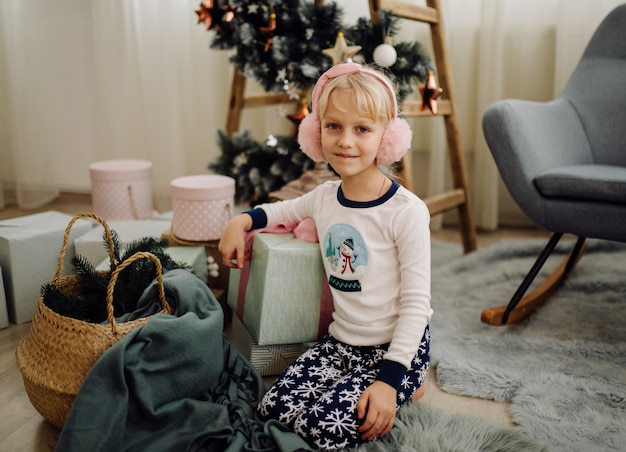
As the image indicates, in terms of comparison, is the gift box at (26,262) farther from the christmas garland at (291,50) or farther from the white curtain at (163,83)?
the white curtain at (163,83)

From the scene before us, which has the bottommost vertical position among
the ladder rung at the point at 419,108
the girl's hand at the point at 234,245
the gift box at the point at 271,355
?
the gift box at the point at 271,355

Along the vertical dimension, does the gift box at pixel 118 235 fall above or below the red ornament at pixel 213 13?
below

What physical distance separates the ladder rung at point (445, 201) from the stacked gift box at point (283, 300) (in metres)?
0.79

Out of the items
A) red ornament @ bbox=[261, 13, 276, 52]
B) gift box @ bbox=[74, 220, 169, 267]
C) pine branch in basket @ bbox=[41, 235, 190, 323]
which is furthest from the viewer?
red ornament @ bbox=[261, 13, 276, 52]

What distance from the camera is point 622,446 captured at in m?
1.08

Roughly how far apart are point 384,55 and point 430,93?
0.87 ft

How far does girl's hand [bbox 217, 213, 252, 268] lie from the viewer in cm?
132

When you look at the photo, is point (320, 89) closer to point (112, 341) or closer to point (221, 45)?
point (112, 341)

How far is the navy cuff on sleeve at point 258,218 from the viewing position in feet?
4.54

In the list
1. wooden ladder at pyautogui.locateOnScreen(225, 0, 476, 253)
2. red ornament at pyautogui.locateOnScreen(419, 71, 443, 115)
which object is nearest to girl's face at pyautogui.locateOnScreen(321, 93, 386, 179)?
wooden ladder at pyautogui.locateOnScreen(225, 0, 476, 253)

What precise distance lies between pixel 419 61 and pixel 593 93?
0.56 meters

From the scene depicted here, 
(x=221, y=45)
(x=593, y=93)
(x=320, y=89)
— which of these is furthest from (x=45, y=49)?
(x=593, y=93)

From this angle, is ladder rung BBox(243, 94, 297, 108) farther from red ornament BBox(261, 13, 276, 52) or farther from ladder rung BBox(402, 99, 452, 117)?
ladder rung BBox(402, 99, 452, 117)

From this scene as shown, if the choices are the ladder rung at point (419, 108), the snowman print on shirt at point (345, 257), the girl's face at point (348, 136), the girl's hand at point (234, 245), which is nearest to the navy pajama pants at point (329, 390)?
the snowman print on shirt at point (345, 257)
